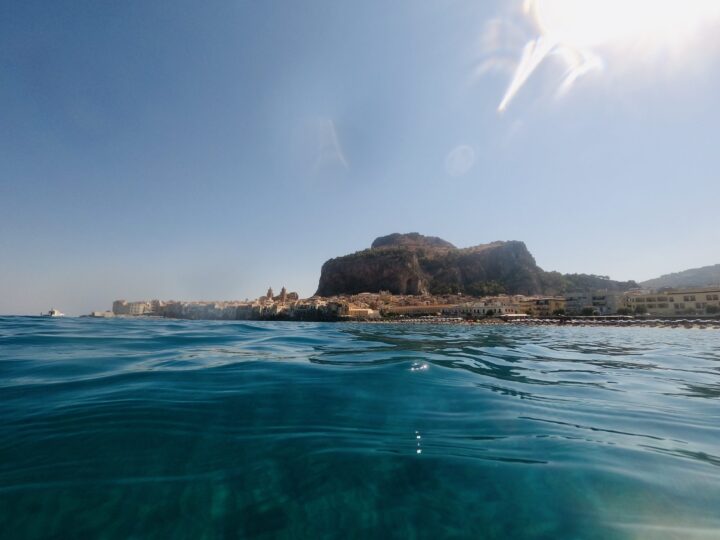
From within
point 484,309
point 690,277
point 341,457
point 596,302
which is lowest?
point 341,457

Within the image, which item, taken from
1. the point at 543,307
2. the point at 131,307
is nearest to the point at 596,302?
the point at 543,307

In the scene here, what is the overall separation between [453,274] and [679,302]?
6836 cm

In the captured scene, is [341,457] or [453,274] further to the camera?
[453,274]

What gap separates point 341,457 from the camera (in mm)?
2465

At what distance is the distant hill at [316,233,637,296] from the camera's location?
373 ft

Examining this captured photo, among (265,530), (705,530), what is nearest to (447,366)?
(705,530)

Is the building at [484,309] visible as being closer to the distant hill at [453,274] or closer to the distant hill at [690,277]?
the distant hill at [453,274]

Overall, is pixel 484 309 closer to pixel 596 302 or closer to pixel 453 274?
pixel 596 302

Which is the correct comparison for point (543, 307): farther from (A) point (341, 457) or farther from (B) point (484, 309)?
(A) point (341, 457)

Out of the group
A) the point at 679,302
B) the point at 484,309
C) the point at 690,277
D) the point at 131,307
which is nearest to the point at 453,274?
the point at 484,309

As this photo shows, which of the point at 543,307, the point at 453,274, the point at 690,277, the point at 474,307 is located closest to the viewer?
the point at 543,307

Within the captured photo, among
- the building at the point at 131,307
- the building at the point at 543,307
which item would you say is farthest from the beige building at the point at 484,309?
the building at the point at 131,307

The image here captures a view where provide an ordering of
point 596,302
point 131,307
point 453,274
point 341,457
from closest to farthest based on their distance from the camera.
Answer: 1. point 341,457
2. point 596,302
3. point 131,307
4. point 453,274

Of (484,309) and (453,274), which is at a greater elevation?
(453,274)
